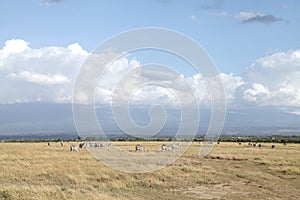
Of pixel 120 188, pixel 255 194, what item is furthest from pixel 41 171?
pixel 255 194

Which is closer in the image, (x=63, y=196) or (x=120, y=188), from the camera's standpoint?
(x=63, y=196)

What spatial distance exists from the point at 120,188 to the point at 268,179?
9298 mm

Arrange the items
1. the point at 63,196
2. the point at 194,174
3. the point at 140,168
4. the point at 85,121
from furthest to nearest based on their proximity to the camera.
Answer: the point at 140,168
the point at 194,174
the point at 85,121
the point at 63,196

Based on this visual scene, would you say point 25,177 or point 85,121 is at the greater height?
point 85,121

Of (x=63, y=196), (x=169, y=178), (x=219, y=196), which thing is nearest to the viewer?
(x=63, y=196)

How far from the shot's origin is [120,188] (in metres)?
20.2

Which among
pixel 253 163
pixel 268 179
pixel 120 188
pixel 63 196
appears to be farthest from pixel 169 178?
pixel 253 163

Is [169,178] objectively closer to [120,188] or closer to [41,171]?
[120,188]

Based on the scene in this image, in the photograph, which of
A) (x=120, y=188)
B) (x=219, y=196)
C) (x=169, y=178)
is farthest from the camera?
(x=169, y=178)

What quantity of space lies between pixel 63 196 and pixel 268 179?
13.9 metres

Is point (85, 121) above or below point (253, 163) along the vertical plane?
above

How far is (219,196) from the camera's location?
61.5 feet

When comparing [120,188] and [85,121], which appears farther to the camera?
[85,121]

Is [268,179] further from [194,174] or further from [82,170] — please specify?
[82,170]
